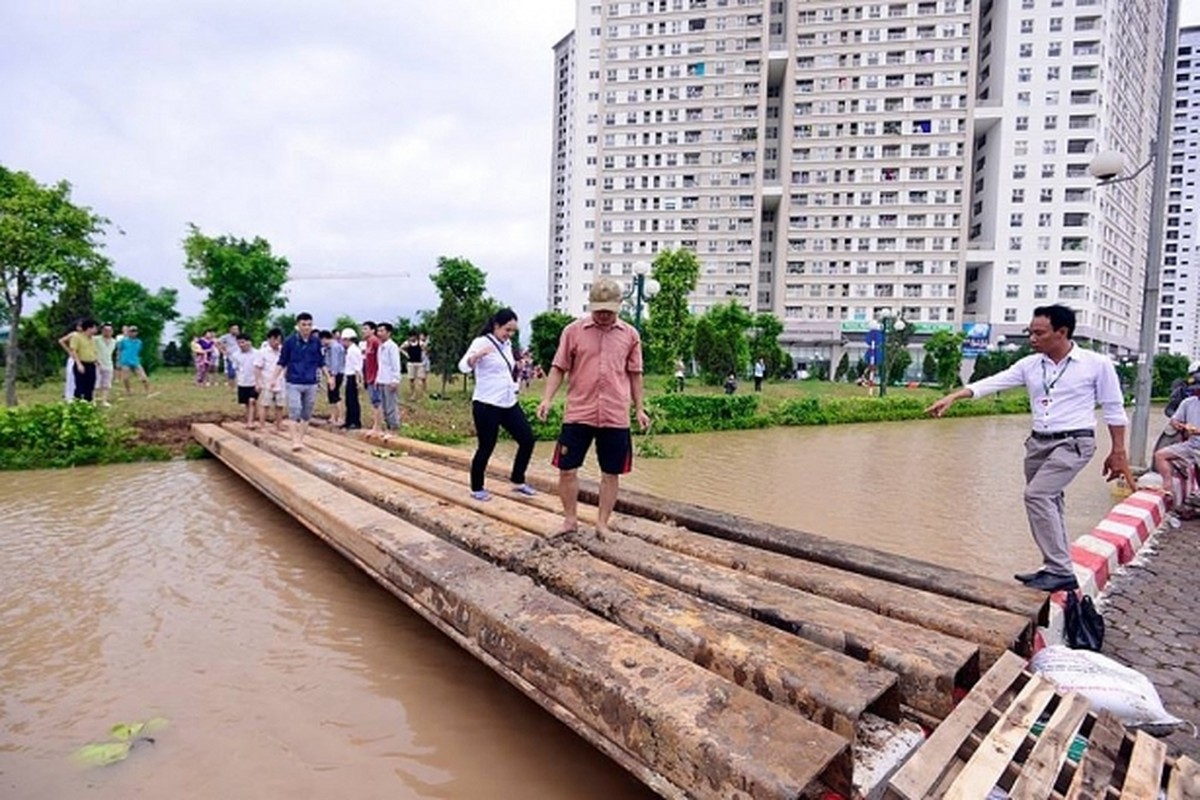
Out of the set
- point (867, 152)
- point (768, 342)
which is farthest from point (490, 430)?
point (867, 152)

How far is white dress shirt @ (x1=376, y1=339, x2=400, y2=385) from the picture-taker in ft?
30.5

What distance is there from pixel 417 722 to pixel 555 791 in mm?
788

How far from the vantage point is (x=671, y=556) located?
3.68 meters

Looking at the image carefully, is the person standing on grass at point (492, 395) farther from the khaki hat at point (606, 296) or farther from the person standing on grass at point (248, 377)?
the person standing on grass at point (248, 377)

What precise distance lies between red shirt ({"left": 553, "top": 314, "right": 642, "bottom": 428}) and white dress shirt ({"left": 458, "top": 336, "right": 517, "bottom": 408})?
4.28 ft

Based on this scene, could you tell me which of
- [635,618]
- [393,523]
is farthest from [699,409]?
[635,618]

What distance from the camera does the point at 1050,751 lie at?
2090mm

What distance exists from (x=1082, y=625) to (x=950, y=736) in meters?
1.93

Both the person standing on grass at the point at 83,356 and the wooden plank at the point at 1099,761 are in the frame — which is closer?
the wooden plank at the point at 1099,761

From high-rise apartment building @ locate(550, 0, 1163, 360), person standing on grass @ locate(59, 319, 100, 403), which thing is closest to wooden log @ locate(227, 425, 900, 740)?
person standing on grass @ locate(59, 319, 100, 403)

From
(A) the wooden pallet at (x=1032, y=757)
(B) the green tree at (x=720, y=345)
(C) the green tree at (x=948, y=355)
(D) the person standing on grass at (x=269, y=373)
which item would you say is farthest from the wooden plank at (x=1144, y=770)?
(C) the green tree at (x=948, y=355)

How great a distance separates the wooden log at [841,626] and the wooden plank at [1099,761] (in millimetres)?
393

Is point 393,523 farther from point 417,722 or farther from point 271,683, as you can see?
point 417,722

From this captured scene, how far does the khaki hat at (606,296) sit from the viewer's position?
12.1 feet
